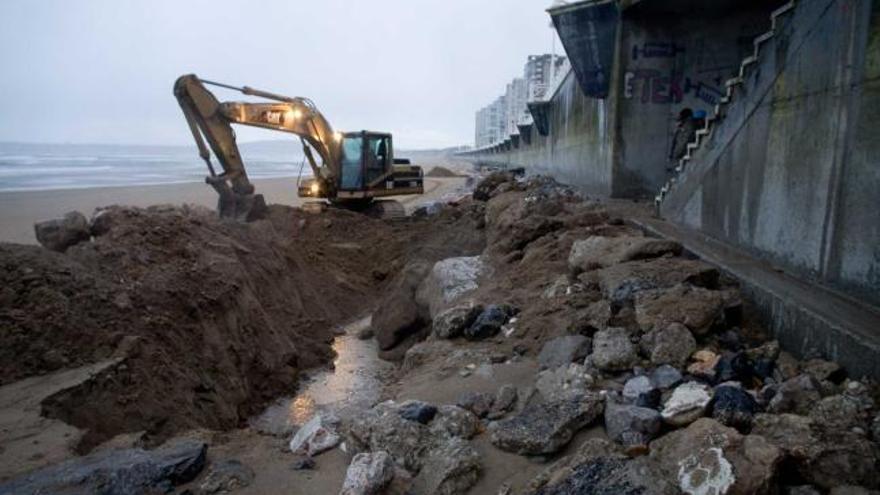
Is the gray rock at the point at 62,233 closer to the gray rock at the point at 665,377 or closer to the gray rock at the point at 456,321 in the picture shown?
the gray rock at the point at 456,321

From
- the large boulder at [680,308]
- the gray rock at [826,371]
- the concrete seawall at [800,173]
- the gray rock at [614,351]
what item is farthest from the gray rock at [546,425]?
the concrete seawall at [800,173]

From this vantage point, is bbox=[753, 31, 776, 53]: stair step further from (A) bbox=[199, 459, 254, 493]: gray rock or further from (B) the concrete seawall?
(A) bbox=[199, 459, 254, 493]: gray rock

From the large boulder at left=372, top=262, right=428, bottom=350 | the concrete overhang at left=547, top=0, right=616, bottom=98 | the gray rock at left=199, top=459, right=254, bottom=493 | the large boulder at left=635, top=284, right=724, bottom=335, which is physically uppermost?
the concrete overhang at left=547, top=0, right=616, bottom=98

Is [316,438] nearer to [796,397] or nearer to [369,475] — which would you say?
[369,475]

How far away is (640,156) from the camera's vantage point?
35.9 feet

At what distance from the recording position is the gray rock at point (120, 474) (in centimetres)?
317

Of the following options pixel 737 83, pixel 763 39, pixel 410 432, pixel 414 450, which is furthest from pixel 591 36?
pixel 414 450

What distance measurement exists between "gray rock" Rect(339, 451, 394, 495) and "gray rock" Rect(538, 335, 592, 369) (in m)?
1.48

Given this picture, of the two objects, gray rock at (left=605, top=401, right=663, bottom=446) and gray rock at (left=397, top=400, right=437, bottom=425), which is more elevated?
gray rock at (left=605, top=401, right=663, bottom=446)

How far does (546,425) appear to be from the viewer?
122 inches

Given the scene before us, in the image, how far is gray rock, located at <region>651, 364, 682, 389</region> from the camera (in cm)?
334

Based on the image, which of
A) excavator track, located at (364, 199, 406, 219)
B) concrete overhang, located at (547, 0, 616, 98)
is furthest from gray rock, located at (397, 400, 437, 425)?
excavator track, located at (364, 199, 406, 219)

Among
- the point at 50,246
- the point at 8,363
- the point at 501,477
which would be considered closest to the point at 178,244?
the point at 50,246

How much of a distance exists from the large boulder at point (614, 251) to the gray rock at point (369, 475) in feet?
9.94
